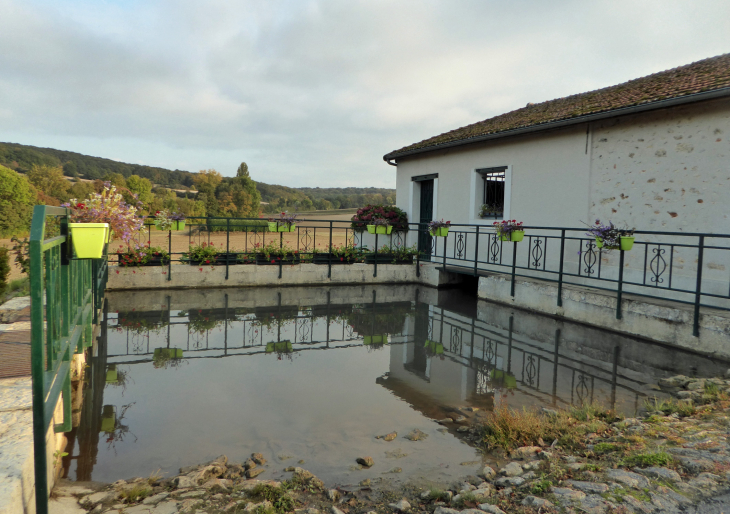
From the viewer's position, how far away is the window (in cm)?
1022

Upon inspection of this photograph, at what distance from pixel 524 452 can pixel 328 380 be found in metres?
1.95

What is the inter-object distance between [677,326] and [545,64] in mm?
7204

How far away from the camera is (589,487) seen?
7.30 ft

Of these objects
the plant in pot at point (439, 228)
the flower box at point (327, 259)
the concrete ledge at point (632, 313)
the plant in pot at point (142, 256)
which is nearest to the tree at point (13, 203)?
the plant in pot at point (142, 256)

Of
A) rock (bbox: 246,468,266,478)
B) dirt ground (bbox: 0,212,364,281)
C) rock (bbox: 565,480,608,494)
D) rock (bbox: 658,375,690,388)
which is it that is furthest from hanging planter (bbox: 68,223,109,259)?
dirt ground (bbox: 0,212,364,281)

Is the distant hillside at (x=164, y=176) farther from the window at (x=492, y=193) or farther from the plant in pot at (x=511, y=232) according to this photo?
the plant in pot at (x=511, y=232)

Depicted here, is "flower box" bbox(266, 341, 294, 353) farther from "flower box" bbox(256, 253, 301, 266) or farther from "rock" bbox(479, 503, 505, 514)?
"flower box" bbox(256, 253, 301, 266)

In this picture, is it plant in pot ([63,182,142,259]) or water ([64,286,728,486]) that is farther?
plant in pot ([63,182,142,259])

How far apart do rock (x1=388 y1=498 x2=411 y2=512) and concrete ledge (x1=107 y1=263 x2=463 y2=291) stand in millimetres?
7347

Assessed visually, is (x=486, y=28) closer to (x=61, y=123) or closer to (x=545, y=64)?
(x=545, y=64)

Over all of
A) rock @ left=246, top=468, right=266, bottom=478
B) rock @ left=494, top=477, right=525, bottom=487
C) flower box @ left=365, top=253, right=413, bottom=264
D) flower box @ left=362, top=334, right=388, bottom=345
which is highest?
flower box @ left=365, top=253, right=413, bottom=264

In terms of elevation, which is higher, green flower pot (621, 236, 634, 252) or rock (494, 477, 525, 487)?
green flower pot (621, 236, 634, 252)

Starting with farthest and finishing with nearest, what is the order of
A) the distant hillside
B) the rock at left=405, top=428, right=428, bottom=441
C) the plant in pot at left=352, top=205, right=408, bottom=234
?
1. the distant hillside
2. the plant in pot at left=352, top=205, right=408, bottom=234
3. the rock at left=405, top=428, right=428, bottom=441

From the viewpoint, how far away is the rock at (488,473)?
8.31 ft
